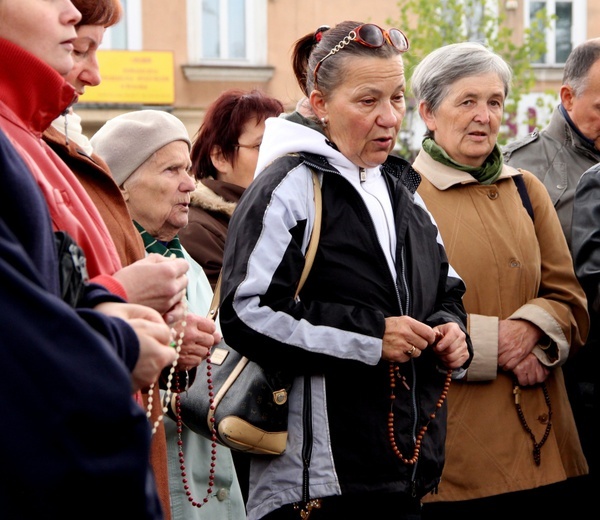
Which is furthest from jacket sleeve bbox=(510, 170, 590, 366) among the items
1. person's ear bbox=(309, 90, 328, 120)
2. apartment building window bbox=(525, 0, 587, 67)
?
apartment building window bbox=(525, 0, 587, 67)

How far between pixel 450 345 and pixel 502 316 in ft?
3.02

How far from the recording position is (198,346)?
2600 mm

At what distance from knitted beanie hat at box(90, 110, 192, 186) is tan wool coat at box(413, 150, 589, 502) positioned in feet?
3.42

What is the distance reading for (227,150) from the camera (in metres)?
4.53

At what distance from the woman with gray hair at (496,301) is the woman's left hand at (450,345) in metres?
0.69

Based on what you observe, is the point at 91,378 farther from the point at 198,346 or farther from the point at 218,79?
the point at 218,79

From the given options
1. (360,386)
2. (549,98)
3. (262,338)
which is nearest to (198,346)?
(262,338)

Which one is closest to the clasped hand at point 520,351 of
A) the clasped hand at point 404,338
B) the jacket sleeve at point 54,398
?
the clasped hand at point 404,338

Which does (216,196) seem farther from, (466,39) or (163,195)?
(466,39)

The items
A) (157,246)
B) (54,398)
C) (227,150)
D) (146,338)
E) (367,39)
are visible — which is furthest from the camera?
(227,150)

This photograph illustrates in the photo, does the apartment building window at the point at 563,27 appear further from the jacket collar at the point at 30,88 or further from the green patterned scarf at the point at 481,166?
the jacket collar at the point at 30,88

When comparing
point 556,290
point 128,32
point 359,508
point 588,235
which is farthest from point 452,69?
point 128,32

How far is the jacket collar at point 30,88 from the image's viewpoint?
1.90 meters

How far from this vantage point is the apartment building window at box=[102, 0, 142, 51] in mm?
16641
